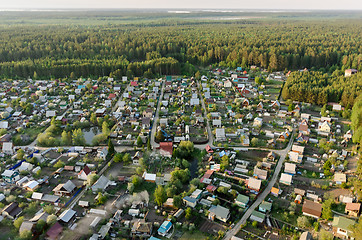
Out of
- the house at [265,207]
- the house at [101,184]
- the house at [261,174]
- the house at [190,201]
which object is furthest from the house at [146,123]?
the house at [265,207]

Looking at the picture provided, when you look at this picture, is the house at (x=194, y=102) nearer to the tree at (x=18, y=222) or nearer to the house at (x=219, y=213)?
the house at (x=219, y=213)

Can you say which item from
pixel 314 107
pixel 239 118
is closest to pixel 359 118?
pixel 314 107

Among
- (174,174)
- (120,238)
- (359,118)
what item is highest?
(359,118)

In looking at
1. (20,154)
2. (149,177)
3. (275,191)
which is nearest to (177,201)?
(149,177)

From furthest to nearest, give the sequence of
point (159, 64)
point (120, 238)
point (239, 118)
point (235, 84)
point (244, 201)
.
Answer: point (159, 64), point (235, 84), point (239, 118), point (244, 201), point (120, 238)

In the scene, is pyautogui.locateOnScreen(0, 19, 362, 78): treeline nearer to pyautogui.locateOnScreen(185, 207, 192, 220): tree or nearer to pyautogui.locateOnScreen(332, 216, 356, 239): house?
pyautogui.locateOnScreen(185, 207, 192, 220): tree

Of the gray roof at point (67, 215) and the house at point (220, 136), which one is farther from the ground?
the house at point (220, 136)

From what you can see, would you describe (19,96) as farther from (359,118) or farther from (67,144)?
(359,118)
